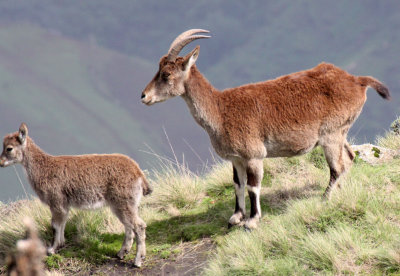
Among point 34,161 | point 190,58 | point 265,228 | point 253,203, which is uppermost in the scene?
point 190,58

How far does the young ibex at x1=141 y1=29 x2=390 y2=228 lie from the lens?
8430mm

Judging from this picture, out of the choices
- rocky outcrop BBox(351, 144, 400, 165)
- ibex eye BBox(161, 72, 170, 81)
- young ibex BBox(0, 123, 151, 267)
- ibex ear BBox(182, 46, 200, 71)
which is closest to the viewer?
young ibex BBox(0, 123, 151, 267)

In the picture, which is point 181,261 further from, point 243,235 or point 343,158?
point 343,158

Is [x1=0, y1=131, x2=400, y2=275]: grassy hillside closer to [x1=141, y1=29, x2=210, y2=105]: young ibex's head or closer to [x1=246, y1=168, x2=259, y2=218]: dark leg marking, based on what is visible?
[x1=246, y1=168, x2=259, y2=218]: dark leg marking

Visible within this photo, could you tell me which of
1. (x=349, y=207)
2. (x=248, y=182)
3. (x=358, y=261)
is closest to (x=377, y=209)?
(x=349, y=207)

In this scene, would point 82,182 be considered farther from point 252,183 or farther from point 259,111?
point 259,111

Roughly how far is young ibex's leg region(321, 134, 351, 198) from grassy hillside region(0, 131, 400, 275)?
1.04 feet

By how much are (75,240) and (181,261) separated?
7.28 feet

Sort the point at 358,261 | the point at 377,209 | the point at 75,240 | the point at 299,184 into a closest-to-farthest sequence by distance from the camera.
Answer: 1. the point at 358,261
2. the point at 377,209
3. the point at 75,240
4. the point at 299,184

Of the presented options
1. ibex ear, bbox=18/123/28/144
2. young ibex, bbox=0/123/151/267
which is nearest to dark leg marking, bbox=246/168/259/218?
young ibex, bbox=0/123/151/267

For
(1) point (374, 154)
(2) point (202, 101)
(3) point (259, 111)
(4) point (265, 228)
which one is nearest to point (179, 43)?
(2) point (202, 101)

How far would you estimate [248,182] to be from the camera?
855cm

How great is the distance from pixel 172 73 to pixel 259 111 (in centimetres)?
165

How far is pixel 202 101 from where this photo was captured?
8.63m
